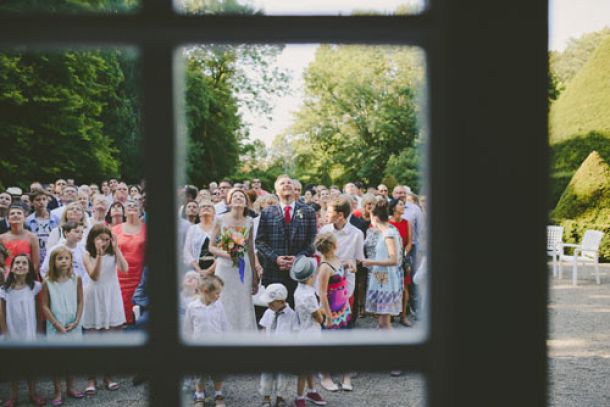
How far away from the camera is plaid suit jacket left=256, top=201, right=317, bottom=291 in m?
5.04

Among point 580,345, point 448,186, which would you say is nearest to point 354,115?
point 580,345

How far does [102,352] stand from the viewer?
28.6 inches

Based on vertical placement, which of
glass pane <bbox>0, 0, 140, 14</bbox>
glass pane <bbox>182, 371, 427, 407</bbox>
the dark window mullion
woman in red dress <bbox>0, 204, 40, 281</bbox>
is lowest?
glass pane <bbox>182, 371, 427, 407</bbox>

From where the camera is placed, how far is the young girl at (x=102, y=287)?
15.5 feet

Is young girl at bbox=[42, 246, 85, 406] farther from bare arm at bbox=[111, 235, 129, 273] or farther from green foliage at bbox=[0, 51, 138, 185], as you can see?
green foliage at bbox=[0, 51, 138, 185]

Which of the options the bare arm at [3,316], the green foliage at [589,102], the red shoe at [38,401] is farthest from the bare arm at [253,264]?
the green foliage at [589,102]

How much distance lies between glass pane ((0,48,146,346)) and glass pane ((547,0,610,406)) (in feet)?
11.3

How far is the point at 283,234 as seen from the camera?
5.07 meters

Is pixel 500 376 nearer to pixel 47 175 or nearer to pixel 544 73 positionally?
pixel 544 73

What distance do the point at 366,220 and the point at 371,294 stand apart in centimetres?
169

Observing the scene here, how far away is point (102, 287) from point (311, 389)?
1930 millimetres

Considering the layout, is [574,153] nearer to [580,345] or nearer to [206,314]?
[580,345]

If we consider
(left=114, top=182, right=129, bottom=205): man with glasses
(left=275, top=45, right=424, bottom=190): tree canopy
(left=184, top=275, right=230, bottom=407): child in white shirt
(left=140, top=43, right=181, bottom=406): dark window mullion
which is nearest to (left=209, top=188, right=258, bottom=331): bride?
(left=184, top=275, right=230, bottom=407): child in white shirt

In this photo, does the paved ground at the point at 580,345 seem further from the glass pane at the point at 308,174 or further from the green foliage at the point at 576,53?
the green foliage at the point at 576,53
